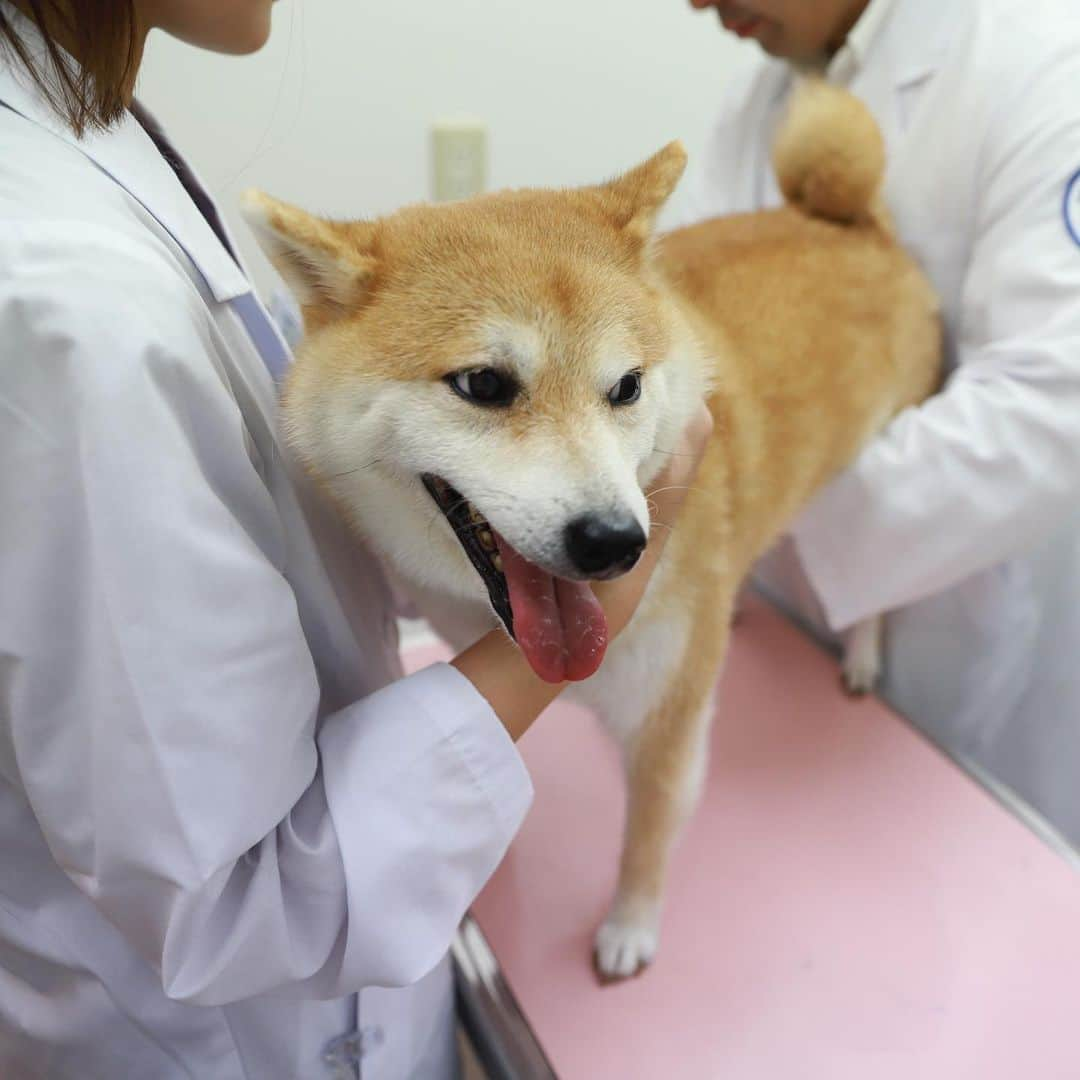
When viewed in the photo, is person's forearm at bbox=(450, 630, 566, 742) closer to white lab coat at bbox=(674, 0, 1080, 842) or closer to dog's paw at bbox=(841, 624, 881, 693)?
white lab coat at bbox=(674, 0, 1080, 842)

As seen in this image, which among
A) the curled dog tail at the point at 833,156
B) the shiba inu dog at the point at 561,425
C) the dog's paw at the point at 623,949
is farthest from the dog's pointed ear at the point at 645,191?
the dog's paw at the point at 623,949

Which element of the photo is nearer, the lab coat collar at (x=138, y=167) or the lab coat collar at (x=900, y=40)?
the lab coat collar at (x=138, y=167)

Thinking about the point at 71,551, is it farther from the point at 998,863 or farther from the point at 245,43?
the point at 998,863

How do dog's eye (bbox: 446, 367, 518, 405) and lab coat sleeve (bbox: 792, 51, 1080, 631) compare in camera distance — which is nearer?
dog's eye (bbox: 446, 367, 518, 405)

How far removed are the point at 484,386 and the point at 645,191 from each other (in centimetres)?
22

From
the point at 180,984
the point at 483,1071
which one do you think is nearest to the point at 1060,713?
the point at 483,1071

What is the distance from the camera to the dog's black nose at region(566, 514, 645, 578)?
0.47m

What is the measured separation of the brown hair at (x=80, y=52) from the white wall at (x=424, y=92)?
0.42 m

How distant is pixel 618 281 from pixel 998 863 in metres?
0.68

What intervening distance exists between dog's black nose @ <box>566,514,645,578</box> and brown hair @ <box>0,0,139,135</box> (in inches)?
12.8

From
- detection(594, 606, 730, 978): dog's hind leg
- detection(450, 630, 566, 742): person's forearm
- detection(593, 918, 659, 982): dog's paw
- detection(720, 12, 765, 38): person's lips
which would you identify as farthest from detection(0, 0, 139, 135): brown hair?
detection(720, 12, 765, 38): person's lips

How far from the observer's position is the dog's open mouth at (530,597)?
525 millimetres

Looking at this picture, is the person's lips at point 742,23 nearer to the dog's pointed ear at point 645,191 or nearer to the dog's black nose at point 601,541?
the dog's pointed ear at point 645,191

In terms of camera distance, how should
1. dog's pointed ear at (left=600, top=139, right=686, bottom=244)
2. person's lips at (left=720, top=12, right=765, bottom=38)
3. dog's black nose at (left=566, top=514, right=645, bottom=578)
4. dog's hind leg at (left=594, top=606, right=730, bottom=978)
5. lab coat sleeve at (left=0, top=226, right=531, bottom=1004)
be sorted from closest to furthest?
lab coat sleeve at (left=0, top=226, right=531, bottom=1004) → dog's black nose at (left=566, top=514, right=645, bottom=578) → dog's pointed ear at (left=600, top=139, right=686, bottom=244) → dog's hind leg at (left=594, top=606, right=730, bottom=978) → person's lips at (left=720, top=12, right=765, bottom=38)
